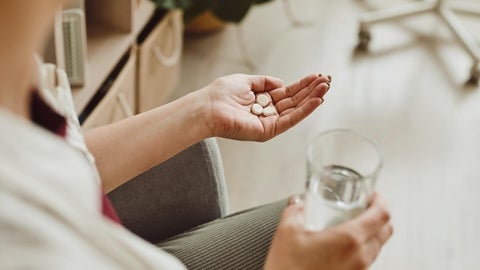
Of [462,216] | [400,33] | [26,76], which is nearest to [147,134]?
[26,76]

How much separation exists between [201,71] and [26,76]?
5.23ft

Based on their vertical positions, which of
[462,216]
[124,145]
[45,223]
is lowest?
[462,216]

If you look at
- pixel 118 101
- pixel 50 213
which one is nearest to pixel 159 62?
pixel 118 101

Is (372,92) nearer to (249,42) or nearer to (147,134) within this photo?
(249,42)

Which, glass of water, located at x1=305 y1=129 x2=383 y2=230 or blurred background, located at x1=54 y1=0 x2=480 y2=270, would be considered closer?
glass of water, located at x1=305 y1=129 x2=383 y2=230

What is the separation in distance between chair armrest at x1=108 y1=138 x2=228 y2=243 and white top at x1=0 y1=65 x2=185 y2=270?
39cm

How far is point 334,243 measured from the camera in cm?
72

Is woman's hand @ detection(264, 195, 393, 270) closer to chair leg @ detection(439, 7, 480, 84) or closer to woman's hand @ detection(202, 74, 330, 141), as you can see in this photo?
woman's hand @ detection(202, 74, 330, 141)

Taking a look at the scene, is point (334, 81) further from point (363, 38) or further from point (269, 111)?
point (269, 111)

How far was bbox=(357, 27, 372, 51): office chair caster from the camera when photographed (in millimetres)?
2381

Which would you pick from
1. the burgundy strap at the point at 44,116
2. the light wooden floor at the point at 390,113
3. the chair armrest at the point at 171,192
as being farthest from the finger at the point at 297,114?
the light wooden floor at the point at 390,113

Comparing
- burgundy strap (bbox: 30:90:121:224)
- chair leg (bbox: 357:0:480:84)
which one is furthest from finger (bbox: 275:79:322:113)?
chair leg (bbox: 357:0:480:84)

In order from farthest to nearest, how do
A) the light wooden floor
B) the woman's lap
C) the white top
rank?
the light wooden floor < the woman's lap < the white top

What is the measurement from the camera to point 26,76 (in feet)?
2.23
